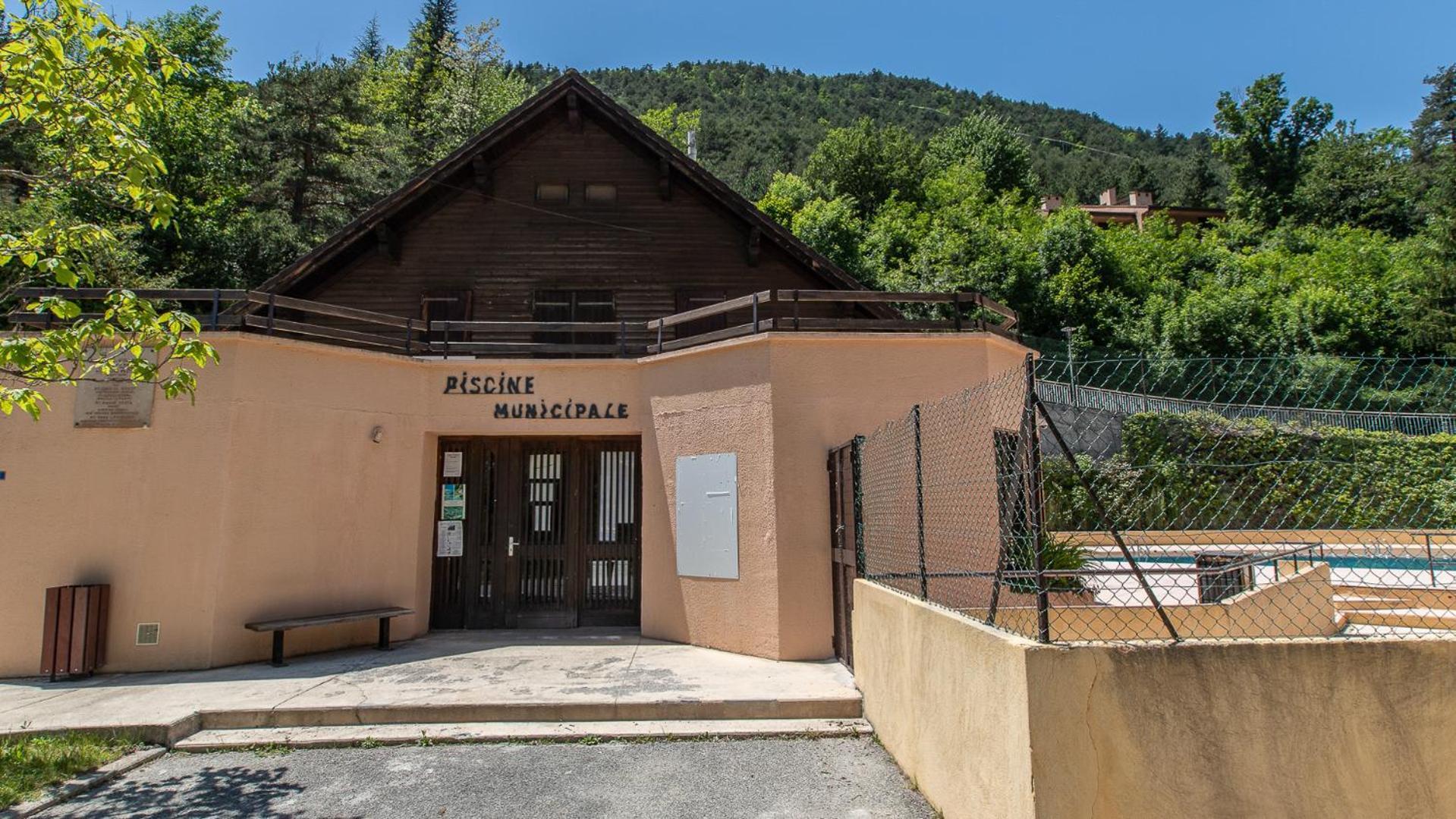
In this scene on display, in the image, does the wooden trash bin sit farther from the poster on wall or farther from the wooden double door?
the poster on wall

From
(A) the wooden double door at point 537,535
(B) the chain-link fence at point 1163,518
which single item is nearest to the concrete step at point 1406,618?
(B) the chain-link fence at point 1163,518

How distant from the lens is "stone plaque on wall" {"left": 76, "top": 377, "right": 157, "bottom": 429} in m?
8.31

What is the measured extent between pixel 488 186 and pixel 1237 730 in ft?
43.2

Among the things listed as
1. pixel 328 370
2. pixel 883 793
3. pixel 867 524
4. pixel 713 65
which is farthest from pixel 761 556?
pixel 713 65

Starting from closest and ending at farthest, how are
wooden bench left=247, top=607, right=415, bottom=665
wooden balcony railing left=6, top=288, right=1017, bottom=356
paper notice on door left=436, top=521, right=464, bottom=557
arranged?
1. wooden bench left=247, top=607, right=415, bottom=665
2. wooden balcony railing left=6, top=288, right=1017, bottom=356
3. paper notice on door left=436, top=521, right=464, bottom=557

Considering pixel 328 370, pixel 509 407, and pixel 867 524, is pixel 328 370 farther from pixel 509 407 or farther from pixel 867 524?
pixel 867 524

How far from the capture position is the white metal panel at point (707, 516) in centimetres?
869

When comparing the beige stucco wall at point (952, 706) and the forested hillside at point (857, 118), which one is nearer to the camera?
the beige stucco wall at point (952, 706)

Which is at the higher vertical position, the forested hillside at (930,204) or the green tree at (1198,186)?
the green tree at (1198,186)

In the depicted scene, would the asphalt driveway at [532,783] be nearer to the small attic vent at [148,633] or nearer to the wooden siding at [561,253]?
the small attic vent at [148,633]

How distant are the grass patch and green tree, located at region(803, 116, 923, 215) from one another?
39444 mm

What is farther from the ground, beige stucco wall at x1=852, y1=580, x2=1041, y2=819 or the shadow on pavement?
beige stucco wall at x1=852, y1=580, x2=1041, y2=819

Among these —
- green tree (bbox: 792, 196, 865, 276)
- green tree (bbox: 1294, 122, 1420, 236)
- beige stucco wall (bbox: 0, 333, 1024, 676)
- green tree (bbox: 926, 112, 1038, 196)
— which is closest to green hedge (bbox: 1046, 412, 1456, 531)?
beige stucco wall (bbox: 0, 333, 1024, 676)

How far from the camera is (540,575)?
33.5 ft
